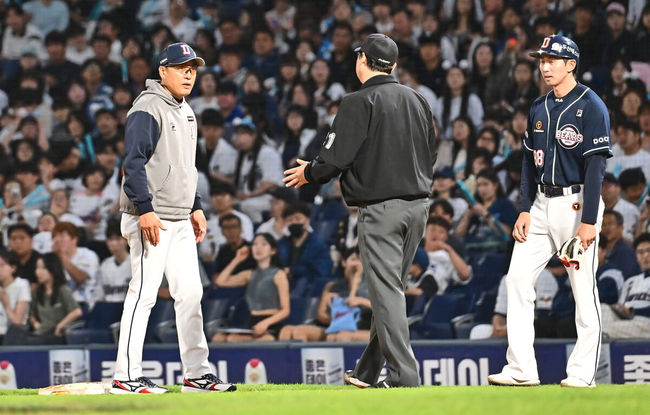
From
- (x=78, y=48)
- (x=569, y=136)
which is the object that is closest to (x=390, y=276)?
(x=569, y=136)

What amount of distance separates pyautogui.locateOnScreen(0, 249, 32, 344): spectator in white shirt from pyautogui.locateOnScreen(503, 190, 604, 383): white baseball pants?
19.1 feet

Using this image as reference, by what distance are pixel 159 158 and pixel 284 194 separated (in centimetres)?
461

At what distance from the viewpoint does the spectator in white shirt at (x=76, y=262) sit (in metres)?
10.3

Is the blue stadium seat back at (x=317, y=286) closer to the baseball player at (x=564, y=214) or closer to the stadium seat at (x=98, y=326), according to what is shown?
the stadium seat at (x=98, y=326)

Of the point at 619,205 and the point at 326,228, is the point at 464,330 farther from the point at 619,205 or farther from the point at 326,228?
the point at 326,228

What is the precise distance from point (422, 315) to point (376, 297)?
Result: 3.67 metres

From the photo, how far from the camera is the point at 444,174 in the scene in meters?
10.1

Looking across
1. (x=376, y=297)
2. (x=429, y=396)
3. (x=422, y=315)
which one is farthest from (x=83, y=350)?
(x=429, y=396)

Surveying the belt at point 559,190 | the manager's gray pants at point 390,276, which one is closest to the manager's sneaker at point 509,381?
the manager's gray pants at point 390,276

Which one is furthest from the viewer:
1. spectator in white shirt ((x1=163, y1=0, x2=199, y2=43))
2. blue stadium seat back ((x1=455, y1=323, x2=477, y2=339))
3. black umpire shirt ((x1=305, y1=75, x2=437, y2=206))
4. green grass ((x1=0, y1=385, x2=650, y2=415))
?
spectator in white shirt ((x1=163, y1=0, x2=199, y2=43))

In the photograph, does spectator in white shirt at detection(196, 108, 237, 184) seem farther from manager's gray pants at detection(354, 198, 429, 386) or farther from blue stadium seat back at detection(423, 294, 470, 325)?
manager's gray pants at detection(354, 198, 429, 386)

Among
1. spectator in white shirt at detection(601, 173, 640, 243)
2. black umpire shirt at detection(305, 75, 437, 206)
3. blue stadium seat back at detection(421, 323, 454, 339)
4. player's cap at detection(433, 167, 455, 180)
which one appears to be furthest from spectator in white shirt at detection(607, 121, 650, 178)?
black umpire shirt at detection(305, 75, 437, 206)

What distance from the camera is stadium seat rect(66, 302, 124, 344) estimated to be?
962 centimetres

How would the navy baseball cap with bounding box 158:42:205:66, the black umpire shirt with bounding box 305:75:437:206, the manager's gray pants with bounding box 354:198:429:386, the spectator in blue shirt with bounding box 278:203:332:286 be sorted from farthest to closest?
the spectator in blue shirt with bounding box 278:203:332:286 < the navy baseball cap with bounding box 158:42:205:66 < the black umpire shirt with bounding box 305:75:437:206 < the manager's gray pants with bounding box 354:198:429:386
